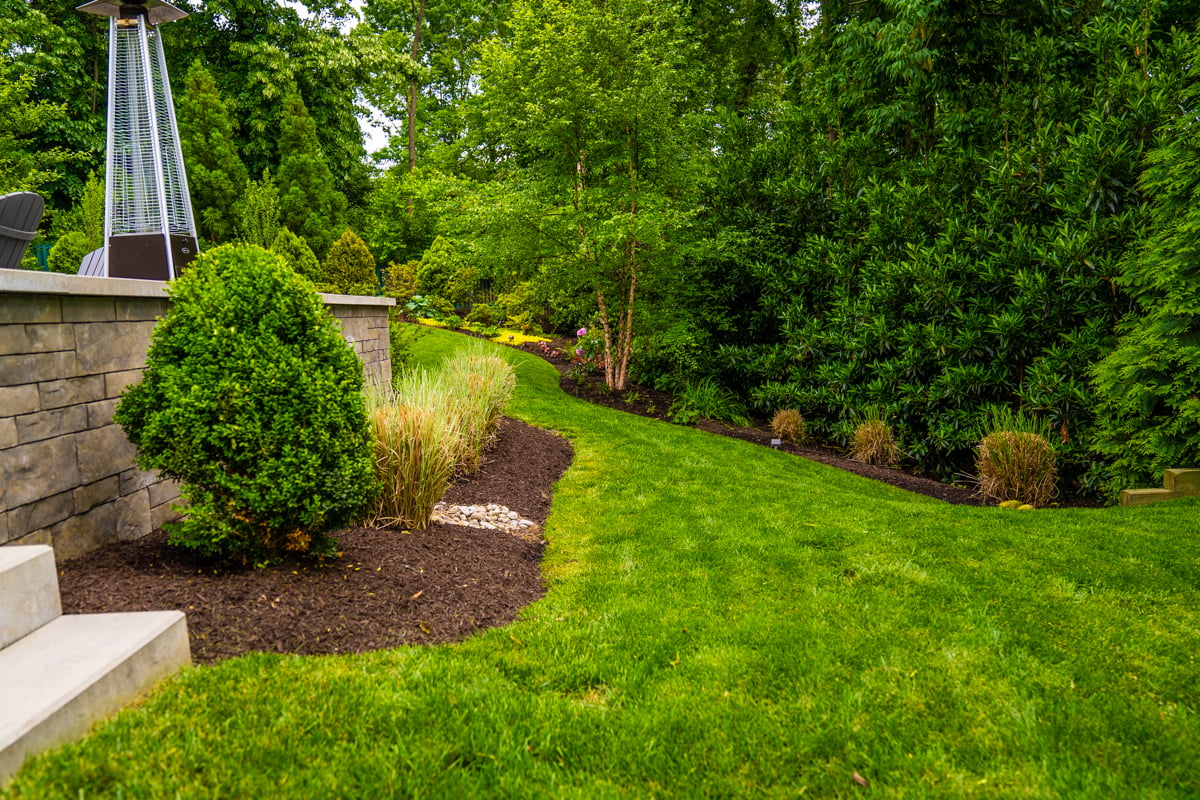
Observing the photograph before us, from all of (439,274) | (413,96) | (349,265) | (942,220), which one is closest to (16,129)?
(349,265)

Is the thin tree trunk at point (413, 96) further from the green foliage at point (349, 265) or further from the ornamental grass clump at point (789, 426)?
the ornamental grass clump at point (789, 426)

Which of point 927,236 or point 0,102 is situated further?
point 0,102

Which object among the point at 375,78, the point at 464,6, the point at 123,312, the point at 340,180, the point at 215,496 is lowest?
the point at 215,496

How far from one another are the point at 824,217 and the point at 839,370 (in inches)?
99.7

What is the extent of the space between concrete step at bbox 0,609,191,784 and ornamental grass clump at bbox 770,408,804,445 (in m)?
7.78

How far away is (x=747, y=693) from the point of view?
2291 millimetres

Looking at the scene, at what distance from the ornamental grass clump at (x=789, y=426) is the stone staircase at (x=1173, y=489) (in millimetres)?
3726

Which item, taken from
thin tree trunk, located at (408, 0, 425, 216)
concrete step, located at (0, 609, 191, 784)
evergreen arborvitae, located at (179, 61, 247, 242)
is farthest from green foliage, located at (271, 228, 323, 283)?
concrete step, located at (0, 609, 191, 784)

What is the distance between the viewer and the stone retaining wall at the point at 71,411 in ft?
8.38

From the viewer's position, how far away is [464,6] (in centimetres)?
2462

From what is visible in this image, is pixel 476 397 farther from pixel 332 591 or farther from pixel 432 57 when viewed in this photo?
pixel 432 57

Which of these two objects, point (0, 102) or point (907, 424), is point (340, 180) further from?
point (907, 424)

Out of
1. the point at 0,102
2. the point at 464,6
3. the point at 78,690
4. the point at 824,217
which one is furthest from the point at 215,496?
the point at 464,6

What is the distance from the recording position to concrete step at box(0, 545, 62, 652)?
1.83 meters
